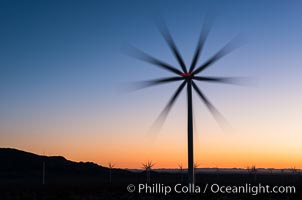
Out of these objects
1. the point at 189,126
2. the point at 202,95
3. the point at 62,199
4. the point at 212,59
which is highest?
the point at 212,59

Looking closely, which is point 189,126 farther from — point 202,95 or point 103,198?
point 103,198

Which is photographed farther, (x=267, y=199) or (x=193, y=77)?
(x=267, y=199)

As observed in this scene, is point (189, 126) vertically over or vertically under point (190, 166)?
over

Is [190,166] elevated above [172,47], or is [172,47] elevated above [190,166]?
[172,47]

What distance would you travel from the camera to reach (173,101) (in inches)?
1794

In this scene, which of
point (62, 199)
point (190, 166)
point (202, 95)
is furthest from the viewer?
point (62, 199)

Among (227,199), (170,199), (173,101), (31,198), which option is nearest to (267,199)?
(227,199)

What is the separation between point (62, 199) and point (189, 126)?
18343 millimetres

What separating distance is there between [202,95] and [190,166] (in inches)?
285

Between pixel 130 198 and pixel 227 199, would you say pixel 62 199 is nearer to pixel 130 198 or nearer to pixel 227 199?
pixel 130 198

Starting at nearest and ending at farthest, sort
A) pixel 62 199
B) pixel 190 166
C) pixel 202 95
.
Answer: pixel 190 166 < pixel 202 95 < pixel 62 199

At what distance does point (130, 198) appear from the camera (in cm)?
5725

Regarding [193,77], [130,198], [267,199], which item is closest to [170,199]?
[130,198]

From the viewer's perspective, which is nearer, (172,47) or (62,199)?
(172,47)
